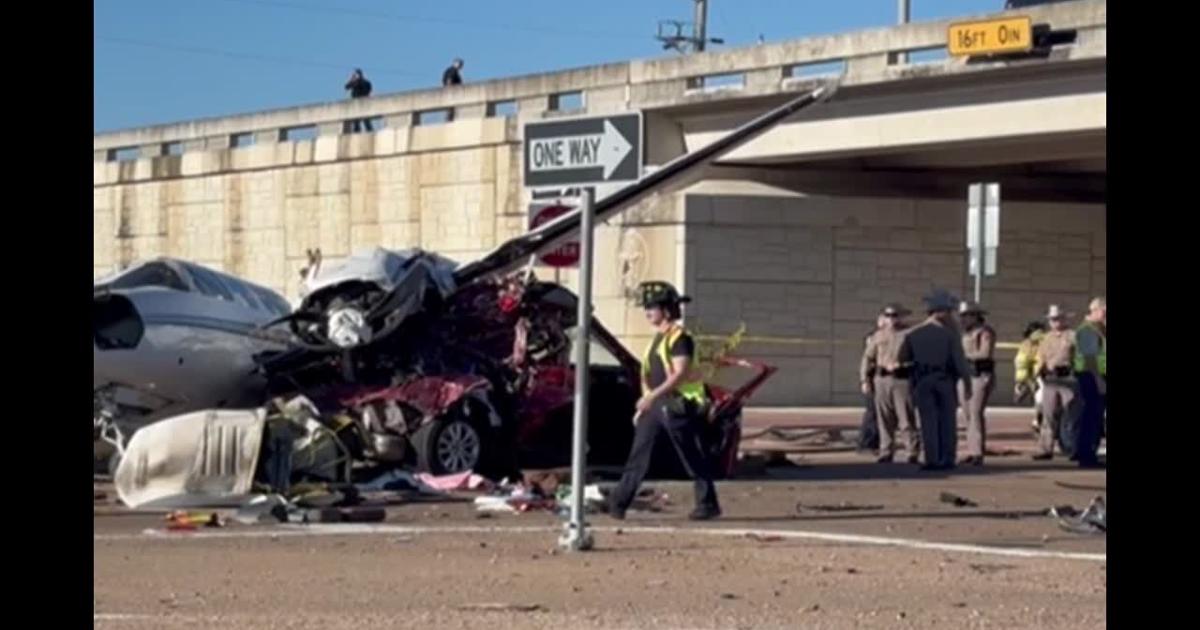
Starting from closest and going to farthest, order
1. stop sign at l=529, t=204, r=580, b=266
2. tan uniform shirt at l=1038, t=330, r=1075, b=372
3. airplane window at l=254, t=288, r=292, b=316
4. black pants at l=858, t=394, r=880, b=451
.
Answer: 1. airplane window at l=254, t=288, r=292, b=316
2. stop sign at l=529, t=204, r=580, b=266
3. tan uniform shirt at l=1038, t=330, r=1075, b=372
4. black pants at l=858, t=394, r=880, b=451

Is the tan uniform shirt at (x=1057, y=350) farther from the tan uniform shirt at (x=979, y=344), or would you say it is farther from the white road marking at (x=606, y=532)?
the white road marking at (x=606, y=532)

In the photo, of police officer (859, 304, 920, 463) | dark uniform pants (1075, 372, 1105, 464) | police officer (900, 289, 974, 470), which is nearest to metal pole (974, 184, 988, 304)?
police officer (859, 304, 920, 463)

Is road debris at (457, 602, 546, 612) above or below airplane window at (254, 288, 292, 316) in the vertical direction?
below

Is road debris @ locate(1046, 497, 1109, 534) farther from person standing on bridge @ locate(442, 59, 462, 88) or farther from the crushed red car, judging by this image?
person standing on bridge @ locate(442, 59, 462, 88)

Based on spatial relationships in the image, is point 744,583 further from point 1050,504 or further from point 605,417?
point 605,417

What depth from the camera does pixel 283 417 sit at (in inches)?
701

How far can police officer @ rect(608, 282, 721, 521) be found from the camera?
1591cm

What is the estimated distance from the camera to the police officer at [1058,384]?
22.9m

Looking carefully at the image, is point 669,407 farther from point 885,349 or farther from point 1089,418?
point 1089,418

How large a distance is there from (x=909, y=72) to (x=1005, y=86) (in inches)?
58.0

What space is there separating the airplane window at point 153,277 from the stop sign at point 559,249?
3.60m

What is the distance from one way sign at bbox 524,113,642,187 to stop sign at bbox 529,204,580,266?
7.47 metres

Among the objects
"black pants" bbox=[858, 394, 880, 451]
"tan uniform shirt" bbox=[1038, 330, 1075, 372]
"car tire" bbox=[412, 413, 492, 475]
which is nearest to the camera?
"car tire" bbox=[412, 413, 492, 475]
